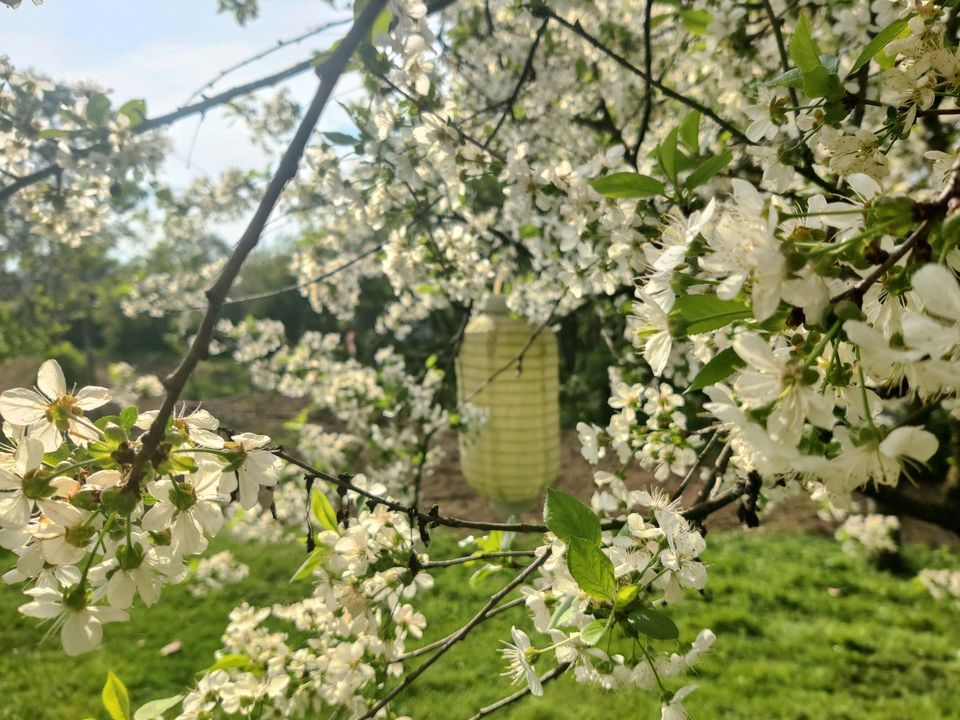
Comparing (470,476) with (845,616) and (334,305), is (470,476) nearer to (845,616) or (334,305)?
(334,305)

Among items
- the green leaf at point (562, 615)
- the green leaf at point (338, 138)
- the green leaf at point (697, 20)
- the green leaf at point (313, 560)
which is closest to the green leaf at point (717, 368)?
the green leaf at point (562, 615)

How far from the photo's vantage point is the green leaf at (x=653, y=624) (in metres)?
0.60

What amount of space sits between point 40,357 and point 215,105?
8.17 metres

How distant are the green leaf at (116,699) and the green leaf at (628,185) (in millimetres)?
790

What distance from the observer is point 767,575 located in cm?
333

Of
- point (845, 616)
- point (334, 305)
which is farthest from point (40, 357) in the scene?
point (845, 616)

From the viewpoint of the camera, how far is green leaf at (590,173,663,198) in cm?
66

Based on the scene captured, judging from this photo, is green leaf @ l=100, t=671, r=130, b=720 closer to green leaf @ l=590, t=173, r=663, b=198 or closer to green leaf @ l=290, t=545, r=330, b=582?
green leaf @ l=290, t=545, r=330, b=582

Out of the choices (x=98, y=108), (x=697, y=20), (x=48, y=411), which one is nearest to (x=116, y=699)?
(x=48, y=411)

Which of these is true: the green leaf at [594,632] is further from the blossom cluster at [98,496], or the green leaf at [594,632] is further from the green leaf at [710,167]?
the green leaf at [710,167]

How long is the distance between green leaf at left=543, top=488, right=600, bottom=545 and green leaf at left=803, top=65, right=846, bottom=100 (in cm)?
46

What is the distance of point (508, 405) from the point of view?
10.9ft

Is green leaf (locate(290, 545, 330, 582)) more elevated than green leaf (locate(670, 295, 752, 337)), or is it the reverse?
green leaf (locate(670, 295, 752, 337))

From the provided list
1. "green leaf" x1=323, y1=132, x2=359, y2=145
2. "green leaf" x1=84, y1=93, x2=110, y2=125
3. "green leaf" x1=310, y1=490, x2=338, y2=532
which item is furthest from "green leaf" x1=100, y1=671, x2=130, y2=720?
"green leaf" x1=84, y1=93, x2=110, y2=125
